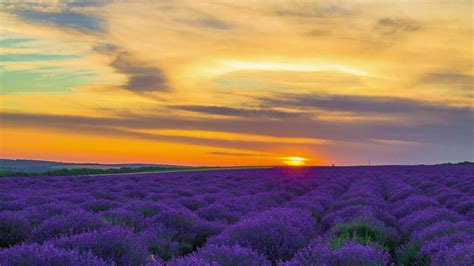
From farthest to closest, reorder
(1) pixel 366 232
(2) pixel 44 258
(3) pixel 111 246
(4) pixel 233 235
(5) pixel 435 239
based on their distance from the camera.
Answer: (1) pixel 366 232 → (4) pixel 233 235 → (5) pixel 435 239 → (3) pixel 111 246 → (2) pixel 44 258

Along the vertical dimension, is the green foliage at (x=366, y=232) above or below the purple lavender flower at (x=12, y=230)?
above

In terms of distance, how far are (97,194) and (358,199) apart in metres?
7.64

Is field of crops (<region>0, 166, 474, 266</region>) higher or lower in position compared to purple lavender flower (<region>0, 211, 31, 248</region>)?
higher

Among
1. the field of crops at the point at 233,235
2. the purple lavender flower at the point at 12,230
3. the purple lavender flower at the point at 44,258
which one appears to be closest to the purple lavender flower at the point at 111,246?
the field of crops at the point at 233,235

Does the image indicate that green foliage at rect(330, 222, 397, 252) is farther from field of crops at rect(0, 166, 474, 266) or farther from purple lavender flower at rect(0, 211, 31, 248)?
purple lavender flower at rect(0, 211, 31, 248)

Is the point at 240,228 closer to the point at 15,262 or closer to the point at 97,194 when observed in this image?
the point at 15,262

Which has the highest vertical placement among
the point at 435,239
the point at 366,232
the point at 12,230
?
the point at 435,239

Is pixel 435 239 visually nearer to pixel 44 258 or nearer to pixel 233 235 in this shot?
pixel 233 235

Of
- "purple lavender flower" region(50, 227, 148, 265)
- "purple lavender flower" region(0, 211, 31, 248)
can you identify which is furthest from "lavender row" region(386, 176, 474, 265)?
"purple lavender flower" region(0, 211, 31, 248)

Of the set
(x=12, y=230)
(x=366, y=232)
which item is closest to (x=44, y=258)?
(x=12, y=230)

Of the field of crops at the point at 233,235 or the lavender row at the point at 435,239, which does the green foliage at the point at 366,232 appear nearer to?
the field of crops at the point at 233,235

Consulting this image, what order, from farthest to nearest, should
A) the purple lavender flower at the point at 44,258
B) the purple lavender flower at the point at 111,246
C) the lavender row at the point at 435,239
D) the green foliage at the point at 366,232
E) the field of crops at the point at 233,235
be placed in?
1. the green foliage at the point at 366,232
2. the purple lavender flower at the point at 111,246
3. the lavender row at the point at 435,239
4. the field of crops at the point at 233,235
5. the purple lavender flower at the point at 44,258

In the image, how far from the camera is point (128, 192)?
17.2m

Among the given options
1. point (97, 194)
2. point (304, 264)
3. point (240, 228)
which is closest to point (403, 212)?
point (240, 228)
